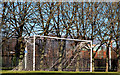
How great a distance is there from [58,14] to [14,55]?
3517 millimetres

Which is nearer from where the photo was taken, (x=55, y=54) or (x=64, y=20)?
(x=55, y=54)

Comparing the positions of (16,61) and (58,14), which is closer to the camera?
(16,61)

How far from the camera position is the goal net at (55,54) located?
10.4 meters

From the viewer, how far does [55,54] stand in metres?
10.7

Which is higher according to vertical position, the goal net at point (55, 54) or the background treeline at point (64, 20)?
the background treeline at point (64, 20)

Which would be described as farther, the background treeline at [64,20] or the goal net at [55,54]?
the background treeline at [64,20]

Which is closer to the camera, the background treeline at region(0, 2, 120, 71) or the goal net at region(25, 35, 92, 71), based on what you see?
the goal net at region(25, 35, 92, 71)

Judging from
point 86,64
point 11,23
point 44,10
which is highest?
point 44,10

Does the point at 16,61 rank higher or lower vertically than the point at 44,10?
lower

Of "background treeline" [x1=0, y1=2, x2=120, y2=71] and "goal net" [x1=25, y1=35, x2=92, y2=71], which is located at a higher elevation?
"background treeline" [x1=0, y1=2, x2=120, y2=71]

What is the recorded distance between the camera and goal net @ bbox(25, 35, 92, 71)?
10.4 meters

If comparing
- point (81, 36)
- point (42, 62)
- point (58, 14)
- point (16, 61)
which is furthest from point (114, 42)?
point (16, 61)

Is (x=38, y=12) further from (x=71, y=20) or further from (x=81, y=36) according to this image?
(x=81, y=36)

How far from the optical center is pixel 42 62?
1057 centimetres
